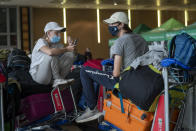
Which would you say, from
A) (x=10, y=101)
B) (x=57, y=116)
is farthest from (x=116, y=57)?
(x=10, y=101)

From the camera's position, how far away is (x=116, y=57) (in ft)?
10.5

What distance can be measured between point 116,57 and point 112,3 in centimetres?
1595

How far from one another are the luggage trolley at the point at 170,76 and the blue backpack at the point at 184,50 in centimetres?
13

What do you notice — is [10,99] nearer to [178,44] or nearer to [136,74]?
[136,74]

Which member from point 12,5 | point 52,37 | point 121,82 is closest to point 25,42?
point 12,5

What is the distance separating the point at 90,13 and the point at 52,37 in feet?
55.6

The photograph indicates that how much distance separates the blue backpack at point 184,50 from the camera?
8.38 ft

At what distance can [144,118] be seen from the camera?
2.77 m

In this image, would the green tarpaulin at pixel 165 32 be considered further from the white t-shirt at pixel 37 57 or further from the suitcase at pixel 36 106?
the suitcase at pixel 36 106

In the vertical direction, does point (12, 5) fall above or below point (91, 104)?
above

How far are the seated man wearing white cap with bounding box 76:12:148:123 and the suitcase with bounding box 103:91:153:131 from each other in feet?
0.66

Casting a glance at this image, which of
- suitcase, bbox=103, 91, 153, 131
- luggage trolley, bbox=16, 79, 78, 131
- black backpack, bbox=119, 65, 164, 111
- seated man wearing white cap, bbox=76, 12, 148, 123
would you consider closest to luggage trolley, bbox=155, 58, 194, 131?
black backpack, bbox=119, 65, 164, 111

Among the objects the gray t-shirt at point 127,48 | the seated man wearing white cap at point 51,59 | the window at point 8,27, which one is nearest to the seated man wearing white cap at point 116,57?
the gray t-shirt at point 127,48

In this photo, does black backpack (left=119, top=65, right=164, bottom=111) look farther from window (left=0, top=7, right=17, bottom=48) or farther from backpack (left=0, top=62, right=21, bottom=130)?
window (left=0, top=7, right=17, bottom=48)
